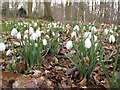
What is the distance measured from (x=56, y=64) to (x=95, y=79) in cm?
61

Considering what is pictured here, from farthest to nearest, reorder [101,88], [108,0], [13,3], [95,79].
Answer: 1. [13,3]
2. [108,0]
3. [95,79]
4. [101,88]

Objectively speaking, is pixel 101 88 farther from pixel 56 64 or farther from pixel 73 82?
pixel 56 64

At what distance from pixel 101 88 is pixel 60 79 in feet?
1.48

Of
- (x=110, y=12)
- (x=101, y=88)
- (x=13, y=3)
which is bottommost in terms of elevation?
(x=101, y=88)

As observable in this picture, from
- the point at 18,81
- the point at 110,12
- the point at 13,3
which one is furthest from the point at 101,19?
the point at 13,3

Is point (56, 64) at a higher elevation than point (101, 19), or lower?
lower

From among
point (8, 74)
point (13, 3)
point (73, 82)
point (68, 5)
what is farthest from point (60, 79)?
point (13, 3)

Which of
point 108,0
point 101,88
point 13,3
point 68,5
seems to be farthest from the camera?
point 13,3

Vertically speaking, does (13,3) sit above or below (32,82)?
above

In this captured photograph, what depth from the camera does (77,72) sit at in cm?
139

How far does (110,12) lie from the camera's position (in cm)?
961

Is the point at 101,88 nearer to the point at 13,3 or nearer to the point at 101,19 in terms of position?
the point at 101,19

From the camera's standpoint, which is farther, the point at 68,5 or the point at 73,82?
the point at 68,5

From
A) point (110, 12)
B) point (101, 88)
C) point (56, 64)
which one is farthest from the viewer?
point (110, 12)
